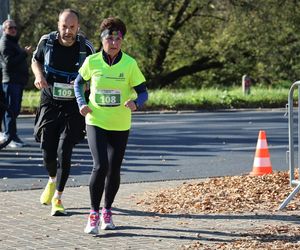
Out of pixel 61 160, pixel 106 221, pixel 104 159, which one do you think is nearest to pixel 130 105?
pixel 104 159

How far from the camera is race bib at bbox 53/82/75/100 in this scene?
9.96 meters

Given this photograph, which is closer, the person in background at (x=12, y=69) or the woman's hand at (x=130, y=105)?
the woman's hand at (x=130, y=105)

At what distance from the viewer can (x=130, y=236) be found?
8.80 meters

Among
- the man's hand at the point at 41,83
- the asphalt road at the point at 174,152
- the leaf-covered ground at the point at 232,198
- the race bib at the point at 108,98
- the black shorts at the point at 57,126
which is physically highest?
the man's hand at the point at 41,83

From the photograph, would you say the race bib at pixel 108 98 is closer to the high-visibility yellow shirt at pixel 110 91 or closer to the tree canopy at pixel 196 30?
the high-visibility yellow shirt at pixel 110 91

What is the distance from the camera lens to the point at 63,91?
9977mm

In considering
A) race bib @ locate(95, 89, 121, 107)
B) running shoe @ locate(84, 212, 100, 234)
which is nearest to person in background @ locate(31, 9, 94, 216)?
race bib @ locate(95, 89, 121, 107)

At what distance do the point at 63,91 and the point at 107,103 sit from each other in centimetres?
100

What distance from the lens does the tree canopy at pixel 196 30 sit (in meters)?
41.4

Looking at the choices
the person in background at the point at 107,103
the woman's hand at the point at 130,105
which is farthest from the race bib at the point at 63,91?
the woman's hand at the point at 130,105

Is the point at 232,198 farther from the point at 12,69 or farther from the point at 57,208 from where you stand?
the point at 12,69

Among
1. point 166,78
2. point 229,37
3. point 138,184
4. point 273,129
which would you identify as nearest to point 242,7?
point 229,37

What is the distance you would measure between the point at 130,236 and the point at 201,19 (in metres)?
36.7

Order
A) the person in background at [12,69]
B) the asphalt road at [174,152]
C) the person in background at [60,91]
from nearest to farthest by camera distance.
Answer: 1. the person in background at [60,91]
2. the asphalt road at [174,152]
3. the person in background at [12,69]
